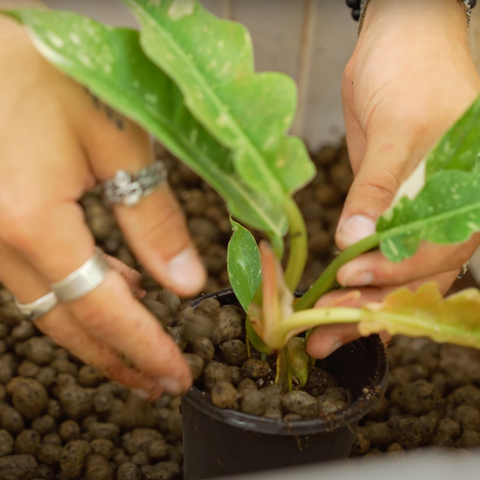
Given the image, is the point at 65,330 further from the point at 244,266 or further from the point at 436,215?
the point at 436,215

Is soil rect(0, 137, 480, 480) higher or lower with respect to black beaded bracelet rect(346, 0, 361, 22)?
lower

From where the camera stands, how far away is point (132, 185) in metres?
0.54

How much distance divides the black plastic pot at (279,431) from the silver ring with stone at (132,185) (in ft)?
0.77

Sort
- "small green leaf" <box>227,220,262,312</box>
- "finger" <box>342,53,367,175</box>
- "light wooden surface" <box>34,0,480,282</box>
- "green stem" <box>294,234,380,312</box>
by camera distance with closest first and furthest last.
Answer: "green stem" <box>294,234,380,312</box> < "small green leaf" <box>227,220,262,312</box> < "finger" <box>342,53,367,175</box> < "light wooden surface" <box>34,0,480,282</box>

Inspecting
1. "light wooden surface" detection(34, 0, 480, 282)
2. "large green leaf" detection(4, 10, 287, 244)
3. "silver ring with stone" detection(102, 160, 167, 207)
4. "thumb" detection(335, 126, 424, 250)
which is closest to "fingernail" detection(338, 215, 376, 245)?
"thumb" detection(335, 126, 424, 250)

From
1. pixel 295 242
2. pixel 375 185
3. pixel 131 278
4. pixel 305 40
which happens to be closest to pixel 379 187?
pixel 375 185

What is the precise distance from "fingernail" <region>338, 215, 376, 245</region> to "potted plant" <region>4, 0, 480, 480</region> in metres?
0.02

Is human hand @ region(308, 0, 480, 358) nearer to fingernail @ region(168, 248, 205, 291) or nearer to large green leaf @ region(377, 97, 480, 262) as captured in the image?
large green leaf @ region(377, 97, 480, 262)

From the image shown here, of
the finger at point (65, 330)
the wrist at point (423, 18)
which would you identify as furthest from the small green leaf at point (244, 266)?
the wrist at point (423, 18)

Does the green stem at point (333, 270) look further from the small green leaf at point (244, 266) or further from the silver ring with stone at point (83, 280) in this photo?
the silver ring with stone at point (83, 280)

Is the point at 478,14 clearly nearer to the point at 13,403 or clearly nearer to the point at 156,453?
the point at 156,453

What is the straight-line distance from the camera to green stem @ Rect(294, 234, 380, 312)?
589mm

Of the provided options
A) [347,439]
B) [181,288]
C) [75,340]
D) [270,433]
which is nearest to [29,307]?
[75,340]

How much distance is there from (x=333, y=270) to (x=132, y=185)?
232mm
